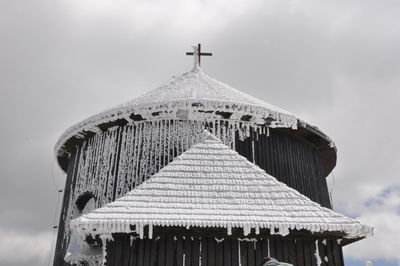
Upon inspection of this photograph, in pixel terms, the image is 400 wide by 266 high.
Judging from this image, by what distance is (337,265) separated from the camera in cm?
680

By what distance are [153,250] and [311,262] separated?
240cm

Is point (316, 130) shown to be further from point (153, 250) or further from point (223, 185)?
point (153, 250)

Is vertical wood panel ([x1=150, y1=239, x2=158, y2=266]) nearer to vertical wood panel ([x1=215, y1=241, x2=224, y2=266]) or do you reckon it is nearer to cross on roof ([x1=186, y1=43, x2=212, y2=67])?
vertical wood panel ([x1=215, y1=241, x2=224, y2=266])

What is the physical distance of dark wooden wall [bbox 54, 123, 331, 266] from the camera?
10125 mm

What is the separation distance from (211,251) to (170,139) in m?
3.80

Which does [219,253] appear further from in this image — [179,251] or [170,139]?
[170,139]

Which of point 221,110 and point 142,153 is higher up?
point 221,110

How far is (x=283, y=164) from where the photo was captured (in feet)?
34.0

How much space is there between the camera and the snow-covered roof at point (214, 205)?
631 cm

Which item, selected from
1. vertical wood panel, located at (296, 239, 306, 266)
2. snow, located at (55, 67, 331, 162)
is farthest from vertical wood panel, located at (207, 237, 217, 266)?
snow, located at (55, 67, 331, 162)

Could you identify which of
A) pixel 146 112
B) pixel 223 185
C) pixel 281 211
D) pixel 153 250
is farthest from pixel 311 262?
pixel 146 112

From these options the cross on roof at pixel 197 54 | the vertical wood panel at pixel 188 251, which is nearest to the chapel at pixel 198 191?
the vertical wood panel at pixel 188 251

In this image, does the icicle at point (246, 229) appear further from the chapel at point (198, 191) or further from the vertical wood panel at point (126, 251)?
the vertical wood panel at point (126, 251)

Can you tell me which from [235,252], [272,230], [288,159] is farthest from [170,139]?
[272,230]
